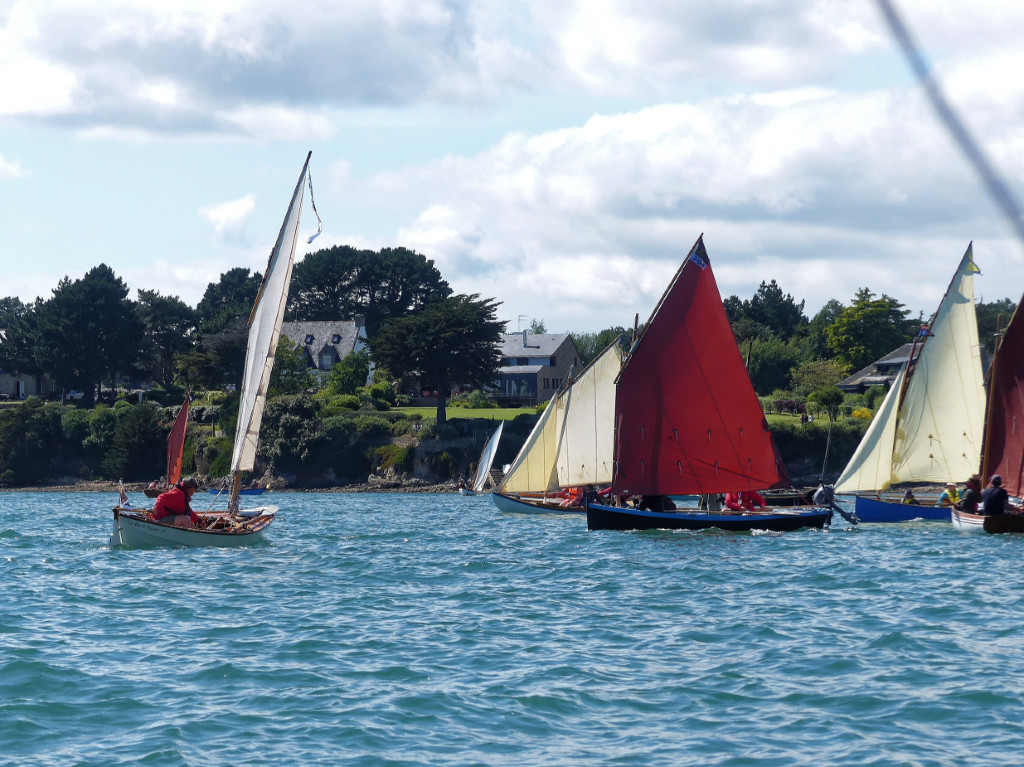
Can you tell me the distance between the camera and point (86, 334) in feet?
438

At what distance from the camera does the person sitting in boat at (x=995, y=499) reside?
41.8 meters

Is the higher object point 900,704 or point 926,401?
point 926,401

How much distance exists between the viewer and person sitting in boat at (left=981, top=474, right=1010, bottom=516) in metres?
41.8

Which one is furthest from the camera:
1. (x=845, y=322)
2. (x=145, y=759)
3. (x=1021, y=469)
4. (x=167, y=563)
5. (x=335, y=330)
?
(x=335, y=330)

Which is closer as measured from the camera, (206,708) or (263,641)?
(206,708)

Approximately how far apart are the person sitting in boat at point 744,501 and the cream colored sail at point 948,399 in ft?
25.4

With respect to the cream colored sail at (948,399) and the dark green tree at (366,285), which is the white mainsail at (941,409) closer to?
the cream colored sail at (948,399)

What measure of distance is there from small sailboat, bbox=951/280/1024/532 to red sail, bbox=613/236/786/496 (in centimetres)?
753

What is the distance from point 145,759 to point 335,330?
143 m

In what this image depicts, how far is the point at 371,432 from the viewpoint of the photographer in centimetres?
10888

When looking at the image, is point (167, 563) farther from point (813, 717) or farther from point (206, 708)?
point (813, 717)

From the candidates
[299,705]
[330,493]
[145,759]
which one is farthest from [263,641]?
[330,493]

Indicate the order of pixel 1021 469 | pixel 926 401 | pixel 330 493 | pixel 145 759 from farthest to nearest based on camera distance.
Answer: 1. pixel 330 493
2. pixel 926 401
3. pixel 1021 469
4. pixel 145 759

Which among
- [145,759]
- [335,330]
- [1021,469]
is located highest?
[335,330]
